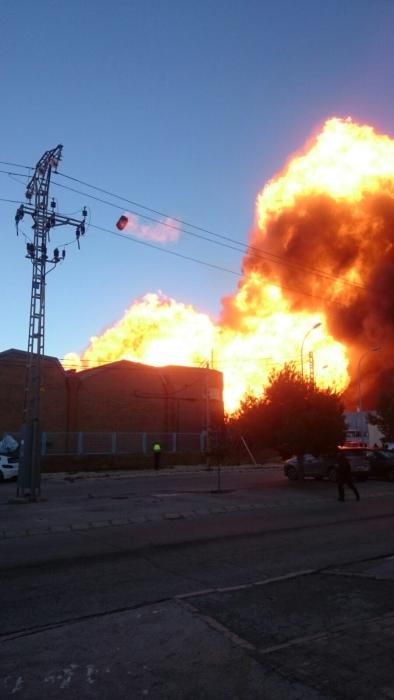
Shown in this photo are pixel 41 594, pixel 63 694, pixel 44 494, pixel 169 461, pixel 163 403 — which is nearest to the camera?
pixel 63 694

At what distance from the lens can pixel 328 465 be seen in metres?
23.1

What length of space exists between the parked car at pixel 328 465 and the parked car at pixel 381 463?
0.64 meters

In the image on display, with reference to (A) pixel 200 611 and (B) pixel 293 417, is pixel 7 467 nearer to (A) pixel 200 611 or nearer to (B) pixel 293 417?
(B) pixel 293 417

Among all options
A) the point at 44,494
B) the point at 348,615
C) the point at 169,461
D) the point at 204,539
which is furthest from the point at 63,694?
the point at 169,461

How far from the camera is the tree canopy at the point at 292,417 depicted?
21.1 metres

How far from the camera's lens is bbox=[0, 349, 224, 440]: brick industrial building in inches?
1570

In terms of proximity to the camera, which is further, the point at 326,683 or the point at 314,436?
the point at 314,436

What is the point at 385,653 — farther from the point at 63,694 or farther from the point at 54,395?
the point at 54,395

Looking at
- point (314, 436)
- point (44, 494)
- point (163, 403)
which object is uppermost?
point (163, 403)

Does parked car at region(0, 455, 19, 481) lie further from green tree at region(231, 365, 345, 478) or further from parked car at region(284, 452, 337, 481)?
parked car at region(284, 452, 337, 481)

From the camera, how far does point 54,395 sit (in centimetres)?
4166

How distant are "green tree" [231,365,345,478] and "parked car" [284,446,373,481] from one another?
1.05 metres

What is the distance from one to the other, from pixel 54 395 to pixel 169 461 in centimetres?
1001

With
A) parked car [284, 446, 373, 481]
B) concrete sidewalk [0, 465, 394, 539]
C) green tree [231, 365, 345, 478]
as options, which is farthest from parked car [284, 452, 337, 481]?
concrete sidewalk [0, 465, 394, 539]
